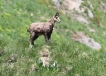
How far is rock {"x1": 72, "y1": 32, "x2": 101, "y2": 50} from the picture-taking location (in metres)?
28.4

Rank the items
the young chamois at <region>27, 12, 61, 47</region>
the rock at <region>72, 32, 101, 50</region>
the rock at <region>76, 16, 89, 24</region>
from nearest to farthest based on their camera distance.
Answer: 1. the young chamois at <region>27, 12, 61, 47</region>
2. the rock at <region>72, 32, 101, 50</region>
3. the rock at <region>76, 16, 89, 24</region>

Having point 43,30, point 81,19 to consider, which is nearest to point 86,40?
point 81,19

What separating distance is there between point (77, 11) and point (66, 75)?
92.7 ft

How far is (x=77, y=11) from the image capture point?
38000 millimetres

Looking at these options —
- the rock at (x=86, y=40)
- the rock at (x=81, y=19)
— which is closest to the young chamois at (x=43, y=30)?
the rock at (x=86, y=40)

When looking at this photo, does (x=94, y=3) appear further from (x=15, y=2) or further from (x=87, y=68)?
(x=87, y=68)

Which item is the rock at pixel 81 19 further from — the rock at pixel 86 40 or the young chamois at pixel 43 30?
the young chamois at pixel 43 30

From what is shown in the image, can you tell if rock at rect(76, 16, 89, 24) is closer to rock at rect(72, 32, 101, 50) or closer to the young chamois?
rock at rect(72, 32, 101, 50)

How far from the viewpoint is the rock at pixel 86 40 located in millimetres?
28420

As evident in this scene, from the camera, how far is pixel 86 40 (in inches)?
1151

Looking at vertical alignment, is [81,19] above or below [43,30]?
below

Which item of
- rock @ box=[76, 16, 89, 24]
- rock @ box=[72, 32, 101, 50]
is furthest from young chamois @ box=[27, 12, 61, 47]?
rock @ box=[76, 16, 89, 24]

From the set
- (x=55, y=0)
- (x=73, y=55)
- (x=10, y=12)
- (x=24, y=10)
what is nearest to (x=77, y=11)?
(x=55, y=0)

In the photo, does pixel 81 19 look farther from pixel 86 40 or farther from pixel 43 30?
pixel 43 30
